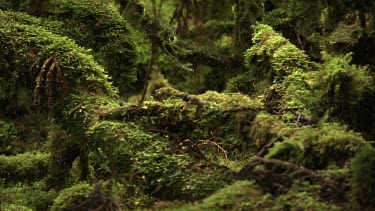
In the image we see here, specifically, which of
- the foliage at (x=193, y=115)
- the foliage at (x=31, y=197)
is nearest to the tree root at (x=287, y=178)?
the foliage at (x=193, y=115)

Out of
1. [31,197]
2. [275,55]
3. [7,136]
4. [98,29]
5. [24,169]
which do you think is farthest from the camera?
[7,136]

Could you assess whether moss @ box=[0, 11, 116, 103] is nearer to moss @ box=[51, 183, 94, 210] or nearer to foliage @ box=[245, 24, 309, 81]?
moss @ box=[51, 183, 94, 210]

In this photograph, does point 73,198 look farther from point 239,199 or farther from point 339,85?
point 339,85

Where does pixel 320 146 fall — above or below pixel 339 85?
below

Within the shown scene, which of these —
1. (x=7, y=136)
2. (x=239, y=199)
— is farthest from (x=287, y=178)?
(x=7, y=136)

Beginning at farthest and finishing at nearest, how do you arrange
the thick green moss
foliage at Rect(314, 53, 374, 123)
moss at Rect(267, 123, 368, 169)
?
the thick green moss < foliage at Rect(314, 53, 374, 123) < moss at Rect(267, 123, 368, 169)

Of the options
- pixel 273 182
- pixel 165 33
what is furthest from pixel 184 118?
pixel 165 33

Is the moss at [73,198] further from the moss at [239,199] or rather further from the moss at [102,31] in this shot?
the moss at [102,31]

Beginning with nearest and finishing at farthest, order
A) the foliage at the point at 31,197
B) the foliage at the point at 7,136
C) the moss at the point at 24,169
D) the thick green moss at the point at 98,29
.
A: the thick green moss at the point at 98,29, the foliage at the point at 31,197, the moss at the point at 24,169, the foliage at the point at 7,136

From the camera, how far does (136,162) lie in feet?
13.1

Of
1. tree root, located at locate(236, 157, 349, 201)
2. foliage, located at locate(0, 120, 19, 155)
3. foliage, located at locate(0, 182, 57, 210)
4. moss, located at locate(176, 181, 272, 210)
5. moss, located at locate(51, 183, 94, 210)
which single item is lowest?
foliage, located at locate(0, 120, 19, 155)

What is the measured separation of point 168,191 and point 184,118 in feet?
1.95

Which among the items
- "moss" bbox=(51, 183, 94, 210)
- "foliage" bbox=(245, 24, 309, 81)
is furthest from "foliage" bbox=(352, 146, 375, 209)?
"foliage" bbox=(245, 24, 309, 81)

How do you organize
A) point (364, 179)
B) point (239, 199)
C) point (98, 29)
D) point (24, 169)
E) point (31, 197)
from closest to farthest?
1. point (364, 179)
2. point (239, 199)
3. point (98, 29)
4. point (31, 197)
5. point (24, 169)
